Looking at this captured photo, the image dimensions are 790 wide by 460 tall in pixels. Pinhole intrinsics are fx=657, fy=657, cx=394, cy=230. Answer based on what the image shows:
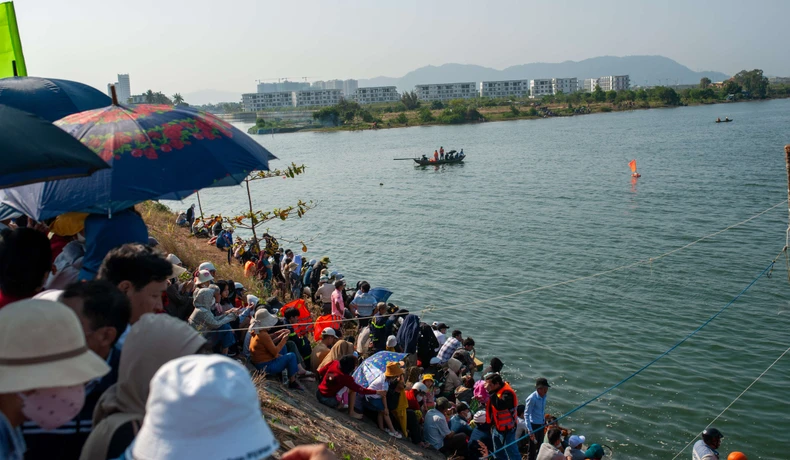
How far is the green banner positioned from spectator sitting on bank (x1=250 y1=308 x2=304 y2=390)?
13.2 feet

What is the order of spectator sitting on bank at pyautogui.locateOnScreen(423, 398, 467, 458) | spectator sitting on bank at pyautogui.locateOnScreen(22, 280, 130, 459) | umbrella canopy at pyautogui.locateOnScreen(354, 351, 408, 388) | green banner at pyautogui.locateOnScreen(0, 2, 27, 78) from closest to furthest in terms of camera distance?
spectator sitting on bank at pyautogui.locateOnScreen(22, 280, 130, 459) < green banner at pyautogui.locateOnScreen(0, 2, 27, 78) < umbrella canopy at pyautogui.locateOnScreen(354, 351, 408, 388) < spectator sitting on bank at pyautogui.locateOnScreen(423, 398, 467, 458)

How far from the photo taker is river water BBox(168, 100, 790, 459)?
11297 mm

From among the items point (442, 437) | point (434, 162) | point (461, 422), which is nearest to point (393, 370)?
point (442, 437)

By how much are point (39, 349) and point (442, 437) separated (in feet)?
21.8

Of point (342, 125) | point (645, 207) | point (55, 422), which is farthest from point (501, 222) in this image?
point (342, 125)

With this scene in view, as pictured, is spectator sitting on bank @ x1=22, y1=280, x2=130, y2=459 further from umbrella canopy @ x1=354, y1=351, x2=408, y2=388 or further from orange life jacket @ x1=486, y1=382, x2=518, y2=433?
orange life jacket @ x1=486, y1=382, x2=518, y2=433

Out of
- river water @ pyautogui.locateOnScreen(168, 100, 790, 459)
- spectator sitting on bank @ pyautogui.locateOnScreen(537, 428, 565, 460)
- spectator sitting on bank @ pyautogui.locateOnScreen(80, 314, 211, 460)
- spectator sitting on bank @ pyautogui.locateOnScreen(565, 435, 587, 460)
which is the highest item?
spectator sitting on bank @ pyautogui.locateOnScreen(80, 314, 211, 460)

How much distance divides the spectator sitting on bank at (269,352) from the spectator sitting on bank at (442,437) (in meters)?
1.69

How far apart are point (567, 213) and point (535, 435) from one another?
1904 centimetres

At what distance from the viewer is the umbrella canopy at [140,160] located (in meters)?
4.30

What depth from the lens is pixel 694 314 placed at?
14.8m

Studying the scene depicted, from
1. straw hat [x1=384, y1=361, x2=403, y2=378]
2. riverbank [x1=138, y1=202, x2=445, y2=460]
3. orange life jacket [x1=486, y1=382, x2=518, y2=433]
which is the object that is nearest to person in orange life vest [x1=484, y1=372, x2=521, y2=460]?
orange life jacket [x1=486, y1=382, x2=518, y2=433]

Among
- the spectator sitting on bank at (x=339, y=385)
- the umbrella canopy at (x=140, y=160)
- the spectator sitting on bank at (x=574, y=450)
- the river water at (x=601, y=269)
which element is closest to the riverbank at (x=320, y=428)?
the spectator sitting on bank at (x=339, y=385)

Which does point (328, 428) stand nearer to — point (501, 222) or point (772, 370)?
point (772, 370)
